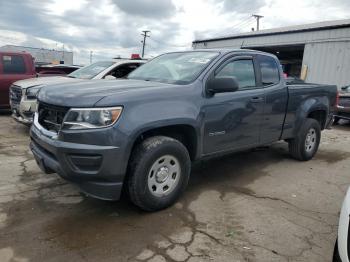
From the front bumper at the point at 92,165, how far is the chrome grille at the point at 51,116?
8.7 inches

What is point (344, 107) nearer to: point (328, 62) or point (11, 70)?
point (328, 62)

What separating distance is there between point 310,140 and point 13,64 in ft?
26.4

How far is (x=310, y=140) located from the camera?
261 inches

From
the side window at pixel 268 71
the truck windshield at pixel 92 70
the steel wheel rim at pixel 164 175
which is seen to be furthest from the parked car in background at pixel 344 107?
the steel wheel rim at pixel 164 175

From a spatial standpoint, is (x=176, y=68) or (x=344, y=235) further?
(x=176, y=68)

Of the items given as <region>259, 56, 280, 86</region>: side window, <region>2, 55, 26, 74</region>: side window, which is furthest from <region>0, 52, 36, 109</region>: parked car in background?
<region>259, 56, 280, 86</region>: side window

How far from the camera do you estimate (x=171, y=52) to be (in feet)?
18.5

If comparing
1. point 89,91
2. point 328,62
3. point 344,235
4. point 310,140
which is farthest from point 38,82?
point 328,62

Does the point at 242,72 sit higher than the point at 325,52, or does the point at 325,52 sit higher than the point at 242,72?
the point at 325,52

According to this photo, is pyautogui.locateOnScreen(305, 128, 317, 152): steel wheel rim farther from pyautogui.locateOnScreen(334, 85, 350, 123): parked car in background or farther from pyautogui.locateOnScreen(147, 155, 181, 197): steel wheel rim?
pyautogui.locateOnScreen(334, 85, 350, 123): parked car in background

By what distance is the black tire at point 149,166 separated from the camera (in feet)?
12.2

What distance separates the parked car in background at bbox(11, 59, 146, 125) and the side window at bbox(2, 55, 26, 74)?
2.09m

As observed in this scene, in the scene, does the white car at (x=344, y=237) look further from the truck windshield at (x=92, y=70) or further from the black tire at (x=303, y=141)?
the truck windshield at (x=92, y=70)

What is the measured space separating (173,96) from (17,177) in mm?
2605
